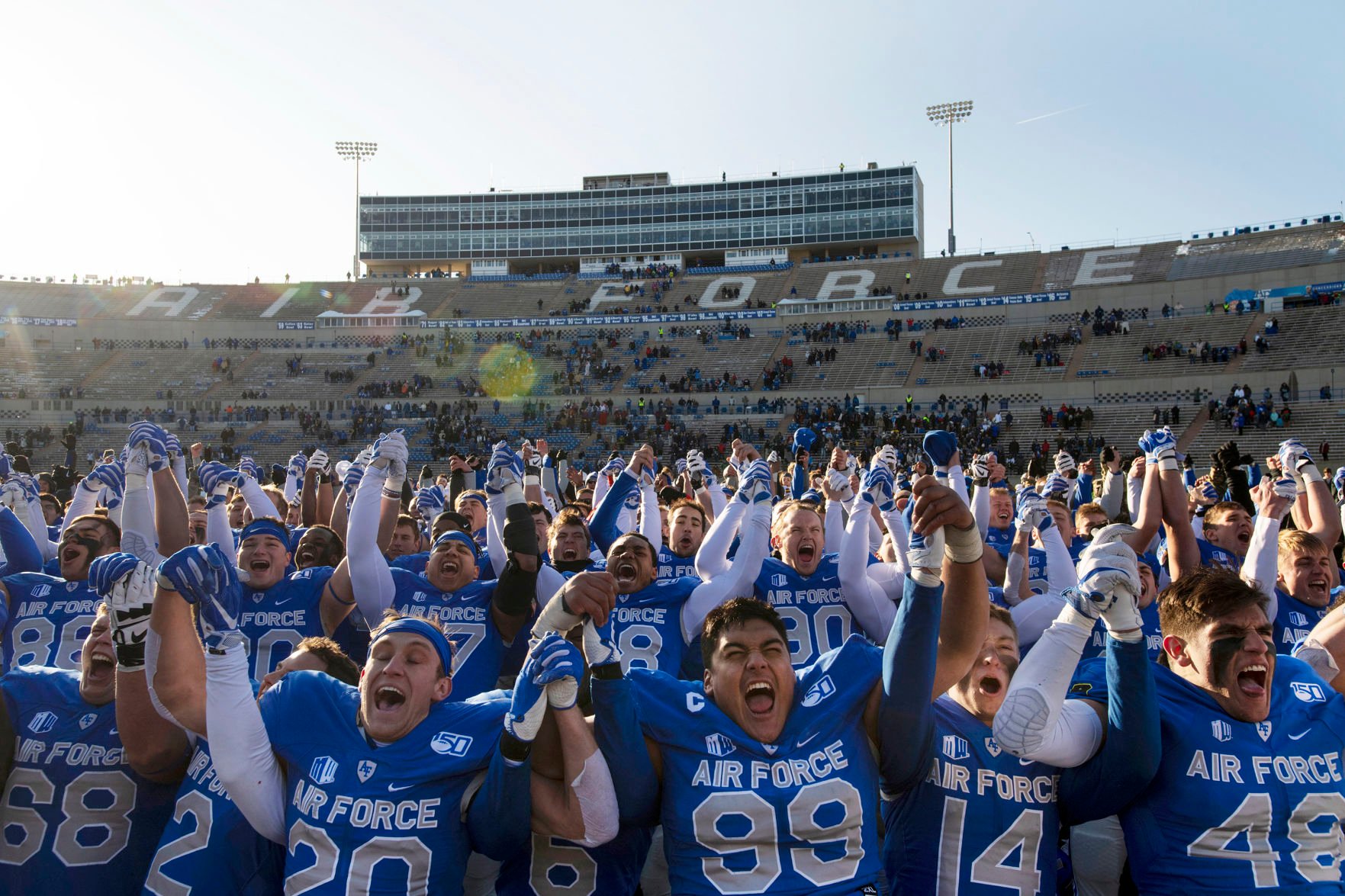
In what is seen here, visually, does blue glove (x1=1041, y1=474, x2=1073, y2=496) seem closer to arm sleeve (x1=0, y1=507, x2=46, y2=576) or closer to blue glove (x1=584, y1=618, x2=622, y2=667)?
blue glove (x1=584, y1=618, x2=622, y2=667)

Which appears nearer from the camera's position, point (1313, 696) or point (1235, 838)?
point (1235, 838)

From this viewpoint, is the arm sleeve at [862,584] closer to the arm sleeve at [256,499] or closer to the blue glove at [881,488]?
the blue glove at [881,488]

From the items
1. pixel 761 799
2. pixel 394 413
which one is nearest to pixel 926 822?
pixel 761 799

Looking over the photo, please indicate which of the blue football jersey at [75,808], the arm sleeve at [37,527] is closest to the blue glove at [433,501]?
the arm sleeve at [37,527]

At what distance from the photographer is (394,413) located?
120 feet

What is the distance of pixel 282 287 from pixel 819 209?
30.0 meters

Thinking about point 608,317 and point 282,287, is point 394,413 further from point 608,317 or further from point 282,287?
point 282,287

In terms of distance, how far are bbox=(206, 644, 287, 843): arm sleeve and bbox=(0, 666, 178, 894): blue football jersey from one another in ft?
1.93

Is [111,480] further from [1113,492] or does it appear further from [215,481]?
[1113,492]

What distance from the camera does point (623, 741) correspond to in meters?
2.85

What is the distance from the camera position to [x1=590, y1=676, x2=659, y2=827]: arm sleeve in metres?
2.85

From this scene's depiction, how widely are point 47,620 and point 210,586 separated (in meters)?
2.64

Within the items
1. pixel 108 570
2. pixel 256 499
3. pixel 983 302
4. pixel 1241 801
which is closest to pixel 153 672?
pixel 108 570

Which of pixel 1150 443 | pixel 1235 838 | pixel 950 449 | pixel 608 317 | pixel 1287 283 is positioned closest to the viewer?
pixel 1235 838
